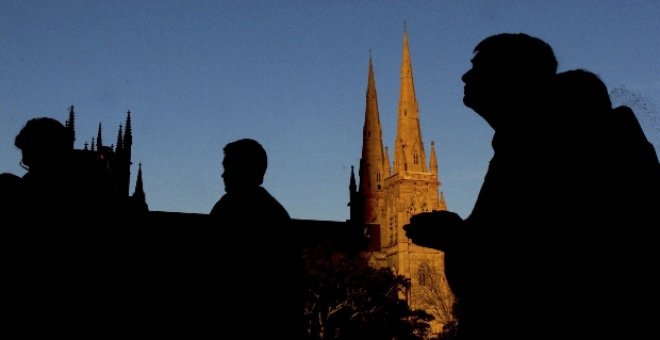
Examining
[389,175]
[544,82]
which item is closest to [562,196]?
[544,82]

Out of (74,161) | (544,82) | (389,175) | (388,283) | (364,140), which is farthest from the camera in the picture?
(364,140)

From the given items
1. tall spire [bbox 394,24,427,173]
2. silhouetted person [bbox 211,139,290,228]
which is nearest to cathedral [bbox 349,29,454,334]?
tall spire [bbox 394,24,427,173]

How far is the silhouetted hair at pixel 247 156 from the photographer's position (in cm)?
390

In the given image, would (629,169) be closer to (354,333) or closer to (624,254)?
(624,254)

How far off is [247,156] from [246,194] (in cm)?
21

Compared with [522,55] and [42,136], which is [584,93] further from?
[42,136]

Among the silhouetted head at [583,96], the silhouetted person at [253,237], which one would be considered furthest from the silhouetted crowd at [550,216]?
the silhouetted person at [253,237]

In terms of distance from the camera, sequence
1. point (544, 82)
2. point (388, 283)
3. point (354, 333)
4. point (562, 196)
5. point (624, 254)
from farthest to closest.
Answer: point (388, 283) < point (354, 333) < point (544, 82) < point (562, 196) < point (624, 254)

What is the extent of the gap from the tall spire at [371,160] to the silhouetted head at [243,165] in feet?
263

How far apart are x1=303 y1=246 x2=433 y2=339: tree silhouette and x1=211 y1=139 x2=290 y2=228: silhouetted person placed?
119ft

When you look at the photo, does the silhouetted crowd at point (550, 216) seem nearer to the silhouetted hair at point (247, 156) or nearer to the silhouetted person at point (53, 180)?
the silhouetted hair at point (247, 156)

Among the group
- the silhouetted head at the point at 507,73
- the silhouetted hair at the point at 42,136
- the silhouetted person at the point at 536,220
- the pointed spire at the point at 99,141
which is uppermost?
the pointed spire at the point at 99,141

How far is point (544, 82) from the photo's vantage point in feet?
6.84

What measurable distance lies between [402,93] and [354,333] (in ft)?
149
